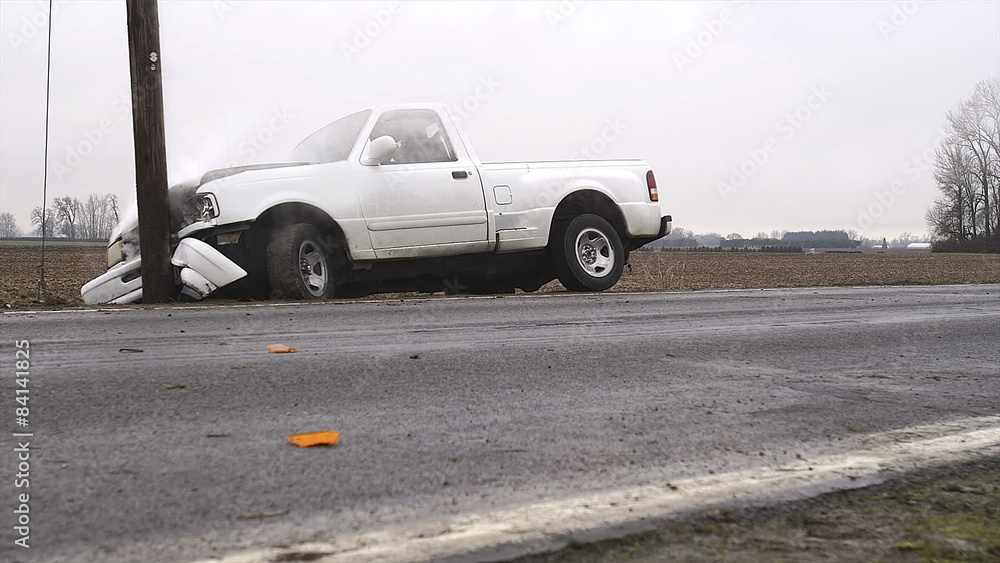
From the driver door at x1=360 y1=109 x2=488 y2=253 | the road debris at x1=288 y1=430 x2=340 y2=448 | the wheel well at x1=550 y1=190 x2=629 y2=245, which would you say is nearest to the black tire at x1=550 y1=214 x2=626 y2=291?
the wheel well at x1=550 y1=190 x2=629 y2=245

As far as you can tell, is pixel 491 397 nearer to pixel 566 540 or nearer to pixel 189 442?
pixel 189 442

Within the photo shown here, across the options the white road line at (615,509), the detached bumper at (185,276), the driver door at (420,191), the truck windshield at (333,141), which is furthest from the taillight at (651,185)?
the white road line at (615,509)

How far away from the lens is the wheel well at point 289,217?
8047 mm

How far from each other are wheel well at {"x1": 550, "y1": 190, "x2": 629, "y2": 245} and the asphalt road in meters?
3.82

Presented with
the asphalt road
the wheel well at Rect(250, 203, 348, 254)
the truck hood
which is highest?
the truck hood

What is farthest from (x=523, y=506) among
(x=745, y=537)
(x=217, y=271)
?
(x=217, y=271)

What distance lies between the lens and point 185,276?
7.82m

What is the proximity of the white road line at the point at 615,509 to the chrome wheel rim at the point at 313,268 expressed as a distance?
20.2 ft

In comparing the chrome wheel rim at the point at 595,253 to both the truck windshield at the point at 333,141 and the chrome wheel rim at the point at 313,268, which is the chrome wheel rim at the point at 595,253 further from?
the chrome wheel rim at the point at 313,268

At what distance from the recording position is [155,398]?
10.4 feet

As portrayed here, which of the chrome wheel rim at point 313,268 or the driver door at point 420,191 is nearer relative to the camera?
the chrome wheel rim at point 313,268

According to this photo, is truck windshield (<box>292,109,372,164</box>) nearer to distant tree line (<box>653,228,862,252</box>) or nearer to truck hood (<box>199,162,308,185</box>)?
truck hood (<box>199,162,308,185</box>)

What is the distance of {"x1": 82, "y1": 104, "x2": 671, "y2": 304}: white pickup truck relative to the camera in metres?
7.89

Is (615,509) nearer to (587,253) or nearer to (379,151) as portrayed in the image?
(379,151)
